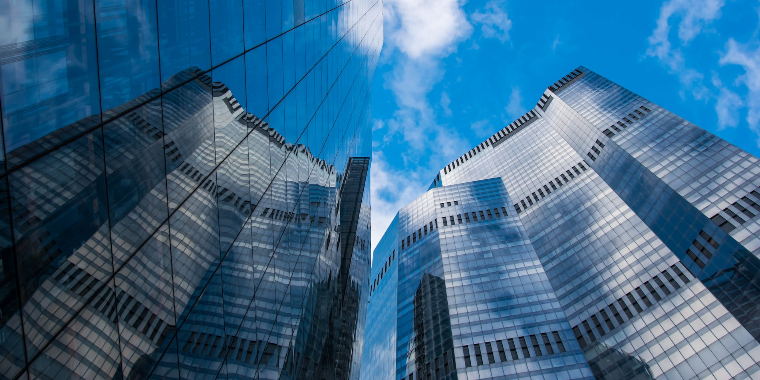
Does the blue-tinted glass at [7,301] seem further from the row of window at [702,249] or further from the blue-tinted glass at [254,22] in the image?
the row of window at [702,249]

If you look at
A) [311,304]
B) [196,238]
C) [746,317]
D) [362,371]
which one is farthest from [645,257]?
[196,238]

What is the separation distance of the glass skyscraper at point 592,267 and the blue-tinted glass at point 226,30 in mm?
64292

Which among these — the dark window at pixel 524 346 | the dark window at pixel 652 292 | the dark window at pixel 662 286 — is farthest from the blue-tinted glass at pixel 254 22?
the dark window at pixel 662 286

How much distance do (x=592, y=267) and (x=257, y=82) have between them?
82672mm

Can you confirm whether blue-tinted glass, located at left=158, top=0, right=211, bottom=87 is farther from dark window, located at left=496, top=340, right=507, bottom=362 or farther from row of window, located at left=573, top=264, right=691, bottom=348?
row of window, located at left=573, top=264, right=691, bottom=348

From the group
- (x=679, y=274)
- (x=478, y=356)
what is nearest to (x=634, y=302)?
(x=679, y=274)

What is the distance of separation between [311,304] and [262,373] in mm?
11903

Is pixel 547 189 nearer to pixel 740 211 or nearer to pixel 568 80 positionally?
pixel 740 211

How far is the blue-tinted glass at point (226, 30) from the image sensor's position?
11.5 meters

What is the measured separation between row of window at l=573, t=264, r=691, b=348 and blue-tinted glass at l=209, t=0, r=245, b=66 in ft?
239

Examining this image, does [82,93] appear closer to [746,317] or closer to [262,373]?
[262,373]

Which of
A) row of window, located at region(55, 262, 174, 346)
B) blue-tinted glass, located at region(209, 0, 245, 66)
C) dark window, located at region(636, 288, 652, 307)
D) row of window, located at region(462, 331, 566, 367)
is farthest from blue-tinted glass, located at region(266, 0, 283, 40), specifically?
dark window, located at region(636, 288, 652, 307)

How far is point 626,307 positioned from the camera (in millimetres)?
70562

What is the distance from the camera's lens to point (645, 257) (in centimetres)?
7650
